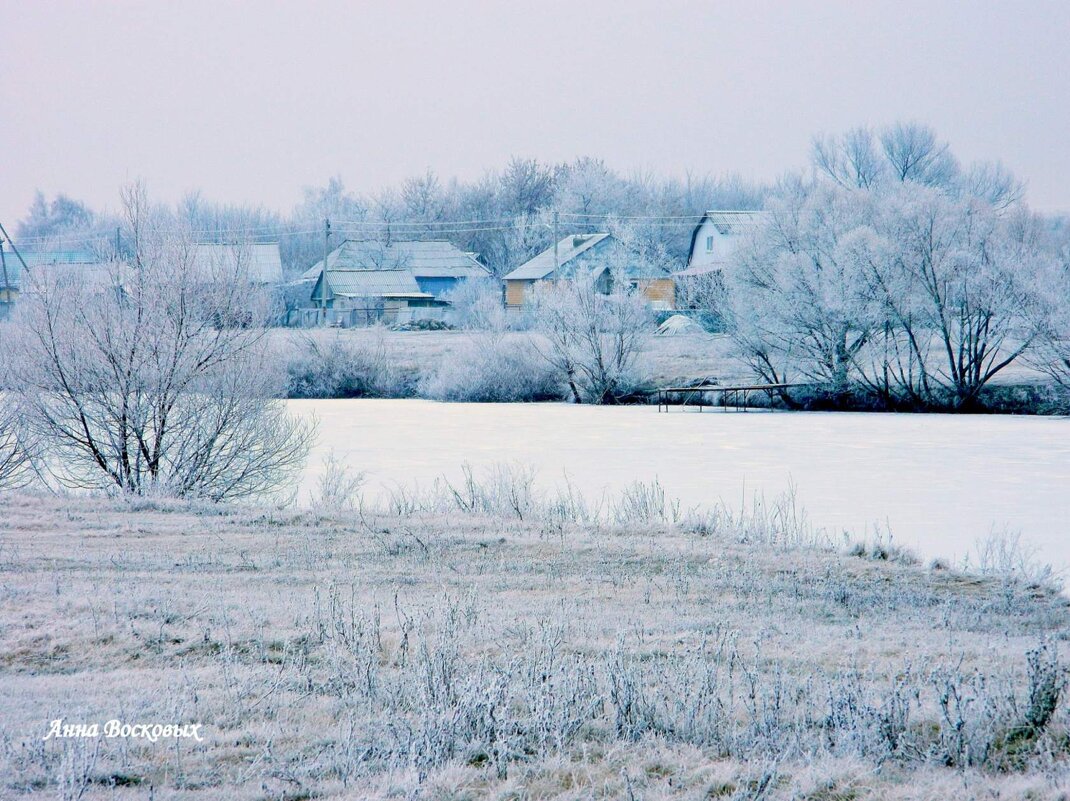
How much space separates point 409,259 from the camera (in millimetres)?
73125

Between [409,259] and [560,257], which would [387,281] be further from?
[560,257]

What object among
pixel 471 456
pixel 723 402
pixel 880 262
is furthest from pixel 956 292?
pixel 471 456

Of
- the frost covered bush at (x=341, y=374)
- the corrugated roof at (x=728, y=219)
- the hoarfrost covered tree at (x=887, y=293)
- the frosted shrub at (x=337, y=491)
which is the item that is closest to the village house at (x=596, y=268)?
the corrugated roof at (x=728, y=219)

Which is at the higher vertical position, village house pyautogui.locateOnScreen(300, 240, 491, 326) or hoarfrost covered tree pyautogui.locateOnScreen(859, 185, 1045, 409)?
village house pyautogui.locateOnScreen(300, 240, 491, 326)

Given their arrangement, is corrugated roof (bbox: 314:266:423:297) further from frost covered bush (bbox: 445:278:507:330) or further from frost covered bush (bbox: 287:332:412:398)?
frost covered bush (bbox: 287:332:412:398)

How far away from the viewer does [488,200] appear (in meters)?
92.1

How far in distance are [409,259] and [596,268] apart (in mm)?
18525

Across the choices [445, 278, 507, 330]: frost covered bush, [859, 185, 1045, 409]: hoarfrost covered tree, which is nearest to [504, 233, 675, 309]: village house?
[445, 278, 507, 330]: frost covered bush

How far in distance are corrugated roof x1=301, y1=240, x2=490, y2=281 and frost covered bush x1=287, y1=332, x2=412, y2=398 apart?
89.4 feet

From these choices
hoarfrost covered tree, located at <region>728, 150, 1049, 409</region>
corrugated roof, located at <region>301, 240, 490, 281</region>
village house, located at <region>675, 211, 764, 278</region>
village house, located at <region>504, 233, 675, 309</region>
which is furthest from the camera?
corrugated roof, located at <region>301, 240, 490, 281</region>

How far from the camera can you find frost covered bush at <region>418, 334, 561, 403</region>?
41.0m

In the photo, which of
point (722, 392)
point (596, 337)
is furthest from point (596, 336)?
point (722, 392)

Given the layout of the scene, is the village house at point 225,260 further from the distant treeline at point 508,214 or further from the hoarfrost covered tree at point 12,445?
the distant treeline at point 508,214

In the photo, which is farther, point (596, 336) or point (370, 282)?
point (370, 282)
